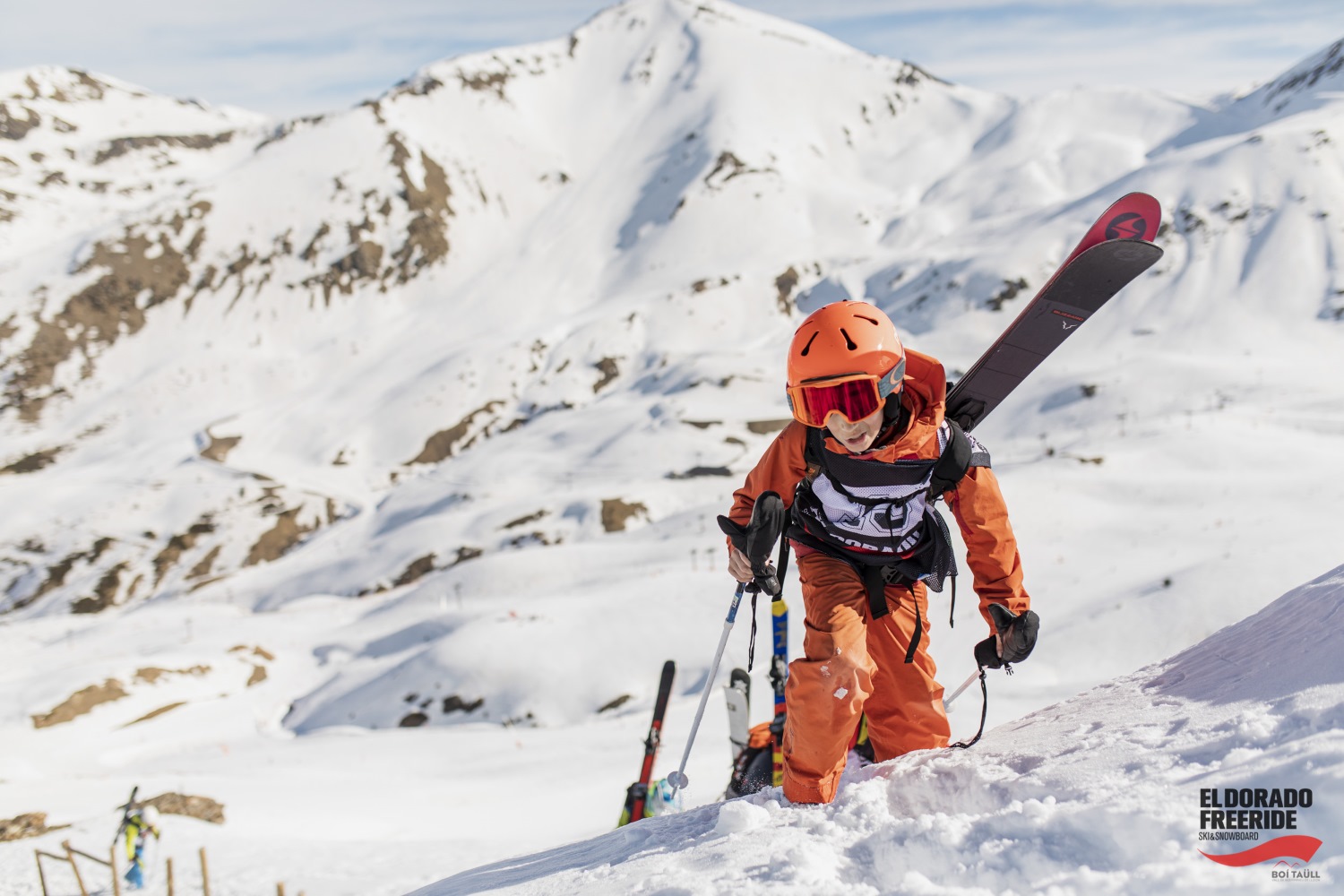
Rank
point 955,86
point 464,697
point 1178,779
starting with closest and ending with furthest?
1. point 1178,779
2. point 464,697
3. point 955,86

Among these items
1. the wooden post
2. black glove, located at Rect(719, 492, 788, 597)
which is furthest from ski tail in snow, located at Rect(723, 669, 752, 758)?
the wooden post

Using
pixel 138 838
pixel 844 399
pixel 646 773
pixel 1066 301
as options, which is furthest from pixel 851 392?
pixel 138 838

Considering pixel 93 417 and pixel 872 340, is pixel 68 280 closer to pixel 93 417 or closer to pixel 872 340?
pixel 93 417

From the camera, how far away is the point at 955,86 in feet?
558

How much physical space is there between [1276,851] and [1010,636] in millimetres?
2101

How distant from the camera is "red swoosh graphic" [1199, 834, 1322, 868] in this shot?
2760 millimetres

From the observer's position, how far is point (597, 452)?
67062mm

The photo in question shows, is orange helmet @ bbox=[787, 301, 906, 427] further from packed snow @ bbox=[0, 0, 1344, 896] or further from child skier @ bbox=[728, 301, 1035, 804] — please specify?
packed snow @ bbox=[0, 0, 1344, 896]

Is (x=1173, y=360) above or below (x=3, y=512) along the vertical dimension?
below

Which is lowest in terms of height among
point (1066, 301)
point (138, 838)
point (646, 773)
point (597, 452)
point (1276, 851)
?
point (1276, 851)

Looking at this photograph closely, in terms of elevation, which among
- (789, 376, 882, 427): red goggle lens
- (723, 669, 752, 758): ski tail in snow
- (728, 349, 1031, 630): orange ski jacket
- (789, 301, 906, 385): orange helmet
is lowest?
(723, 669, 752, 758): ski tail in snow

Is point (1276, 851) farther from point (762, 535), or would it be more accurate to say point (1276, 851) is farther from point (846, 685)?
point (762, 535)

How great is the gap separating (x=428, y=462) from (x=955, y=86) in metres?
139

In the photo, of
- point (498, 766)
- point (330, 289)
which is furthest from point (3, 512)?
point (498, 766)
